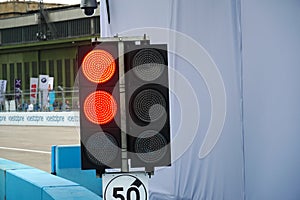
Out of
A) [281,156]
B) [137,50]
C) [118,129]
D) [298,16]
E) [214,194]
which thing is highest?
[298,16]

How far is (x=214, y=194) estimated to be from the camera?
8.12 m

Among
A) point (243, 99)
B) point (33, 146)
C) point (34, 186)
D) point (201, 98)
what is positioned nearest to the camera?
point (34, 186)

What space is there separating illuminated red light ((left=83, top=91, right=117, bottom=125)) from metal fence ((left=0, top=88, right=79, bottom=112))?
92.2ft

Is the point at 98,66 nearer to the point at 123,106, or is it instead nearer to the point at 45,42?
the point at 123,106

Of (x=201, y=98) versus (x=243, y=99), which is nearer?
(x=243, y=99)

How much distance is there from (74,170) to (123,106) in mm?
4915

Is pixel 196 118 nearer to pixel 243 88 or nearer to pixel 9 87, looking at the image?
pixel 243 88

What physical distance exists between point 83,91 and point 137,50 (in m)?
0.51

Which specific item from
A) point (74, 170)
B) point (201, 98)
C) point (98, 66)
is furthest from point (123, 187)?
A: point (74, 170)

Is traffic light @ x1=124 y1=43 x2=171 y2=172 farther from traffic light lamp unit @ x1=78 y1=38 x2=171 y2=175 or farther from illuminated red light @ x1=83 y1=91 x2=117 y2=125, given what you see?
illuminated red light @ x1=83 y1=91 x2=117 y2=125

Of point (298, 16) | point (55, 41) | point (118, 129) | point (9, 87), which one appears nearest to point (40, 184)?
point (118, 129)

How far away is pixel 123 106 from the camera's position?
A: 193 inches

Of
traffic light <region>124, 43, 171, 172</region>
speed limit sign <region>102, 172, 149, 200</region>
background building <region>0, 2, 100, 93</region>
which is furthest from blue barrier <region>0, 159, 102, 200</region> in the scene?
background building <region>0, 2, 100, 93</region>

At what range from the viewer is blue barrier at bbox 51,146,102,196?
9.59 m
